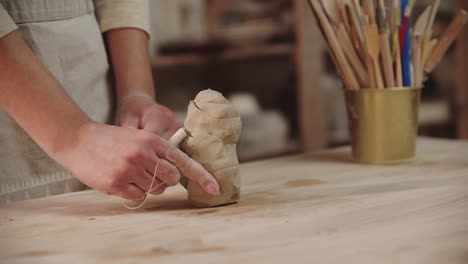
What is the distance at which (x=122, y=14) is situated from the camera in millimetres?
1189

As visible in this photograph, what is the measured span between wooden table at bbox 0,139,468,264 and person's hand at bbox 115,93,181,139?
0.12 meters

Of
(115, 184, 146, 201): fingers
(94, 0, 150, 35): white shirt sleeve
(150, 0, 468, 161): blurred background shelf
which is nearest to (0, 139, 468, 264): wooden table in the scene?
(115, 184, 146, 201): fingers

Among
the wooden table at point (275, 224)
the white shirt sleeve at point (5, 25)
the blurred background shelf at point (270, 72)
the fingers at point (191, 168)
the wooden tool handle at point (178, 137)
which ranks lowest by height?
the blurred background shelf at point (270, 72)

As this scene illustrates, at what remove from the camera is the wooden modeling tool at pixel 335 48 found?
44.4 inches

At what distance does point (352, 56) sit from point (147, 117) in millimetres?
406

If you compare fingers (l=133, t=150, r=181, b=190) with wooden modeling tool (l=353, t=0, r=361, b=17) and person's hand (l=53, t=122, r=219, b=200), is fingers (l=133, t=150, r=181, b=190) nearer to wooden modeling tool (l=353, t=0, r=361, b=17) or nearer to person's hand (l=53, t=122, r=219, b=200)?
person's hand (l=53, t=122, r=219, b=200)

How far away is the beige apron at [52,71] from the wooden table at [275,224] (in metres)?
0.17

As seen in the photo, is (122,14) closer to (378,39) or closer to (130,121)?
(130,121)

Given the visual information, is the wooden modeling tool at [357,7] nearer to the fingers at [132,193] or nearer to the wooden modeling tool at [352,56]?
the wooden modeling tool at [352,56]

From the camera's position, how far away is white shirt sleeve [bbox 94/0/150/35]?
1.19 meters

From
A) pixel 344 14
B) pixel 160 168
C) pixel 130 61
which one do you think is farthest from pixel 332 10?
pixel 160 168

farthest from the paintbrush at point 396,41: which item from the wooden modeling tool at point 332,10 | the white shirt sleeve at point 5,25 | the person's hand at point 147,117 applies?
the white shirt sleeve at point 5,25

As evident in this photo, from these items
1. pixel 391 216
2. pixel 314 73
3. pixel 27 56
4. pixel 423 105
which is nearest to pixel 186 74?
pixel 314 73

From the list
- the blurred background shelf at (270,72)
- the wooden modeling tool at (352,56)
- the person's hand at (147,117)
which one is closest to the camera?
the person's hand at (147,117)
